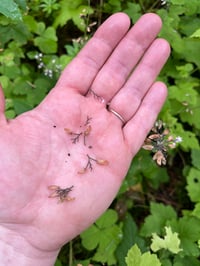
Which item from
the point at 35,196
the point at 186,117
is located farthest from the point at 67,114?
the point at 186,117

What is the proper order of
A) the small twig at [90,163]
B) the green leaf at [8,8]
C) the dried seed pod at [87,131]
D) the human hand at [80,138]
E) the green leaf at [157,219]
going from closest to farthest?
the green leaf at [8,8], the human hand at [80,138], the small twig at [90,163], the dried seed pod at [87,131], the green leaf at [157,219]

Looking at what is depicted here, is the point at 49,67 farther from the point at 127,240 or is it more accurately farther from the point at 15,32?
the point at 127,240

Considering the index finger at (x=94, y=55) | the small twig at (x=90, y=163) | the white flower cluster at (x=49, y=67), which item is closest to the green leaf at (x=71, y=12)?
the white flower cluster at (x=49, y=67)

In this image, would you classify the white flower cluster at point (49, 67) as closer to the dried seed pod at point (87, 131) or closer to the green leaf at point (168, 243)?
the dried seed pod at point (87, 131)

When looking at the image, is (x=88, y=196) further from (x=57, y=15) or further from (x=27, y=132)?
(x=57, y=15)

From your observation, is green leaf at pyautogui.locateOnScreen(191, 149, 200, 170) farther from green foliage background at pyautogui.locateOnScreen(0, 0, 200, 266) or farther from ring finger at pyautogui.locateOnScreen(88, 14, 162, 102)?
ring finger at pyautogui.locateOnScreen(88, 14, 162, 102)

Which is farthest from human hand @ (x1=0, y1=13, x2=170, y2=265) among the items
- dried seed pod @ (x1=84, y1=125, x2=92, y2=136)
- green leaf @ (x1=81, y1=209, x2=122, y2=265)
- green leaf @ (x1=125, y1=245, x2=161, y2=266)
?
green leaf @ (x1=81, y1=209, x2=122, y2=265)

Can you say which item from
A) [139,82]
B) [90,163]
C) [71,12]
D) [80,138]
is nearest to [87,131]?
[80,138]
